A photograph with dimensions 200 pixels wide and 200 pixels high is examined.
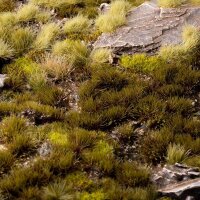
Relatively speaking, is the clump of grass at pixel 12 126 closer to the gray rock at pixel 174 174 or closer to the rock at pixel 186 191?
the gray rock at pixel 174 174

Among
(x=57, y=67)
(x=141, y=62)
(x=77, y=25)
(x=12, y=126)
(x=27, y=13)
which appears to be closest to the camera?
(x=12, y=126)

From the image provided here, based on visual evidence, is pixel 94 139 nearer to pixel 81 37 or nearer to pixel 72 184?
pixel 72 184

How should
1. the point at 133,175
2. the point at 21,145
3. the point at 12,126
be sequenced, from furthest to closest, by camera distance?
1. the point at 12,126
2. the point at 21,145
3. the point at 133,175

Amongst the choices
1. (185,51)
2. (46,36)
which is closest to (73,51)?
(46,36)

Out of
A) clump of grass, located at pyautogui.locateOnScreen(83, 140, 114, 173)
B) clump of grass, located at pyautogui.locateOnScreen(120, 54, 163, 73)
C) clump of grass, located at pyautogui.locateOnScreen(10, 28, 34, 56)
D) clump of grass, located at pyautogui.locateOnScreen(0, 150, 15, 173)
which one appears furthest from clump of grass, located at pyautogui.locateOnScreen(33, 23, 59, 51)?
clump of grass, located at pyautogui.locateOnScreen(0, 150, 15, 173)

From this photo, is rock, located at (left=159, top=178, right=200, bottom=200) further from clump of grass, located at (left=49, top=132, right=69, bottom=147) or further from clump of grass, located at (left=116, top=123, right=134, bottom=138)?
clump of grass, located at (left=49, top=132, right=69, bottom=147)

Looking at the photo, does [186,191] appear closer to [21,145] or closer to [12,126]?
[21,145]
